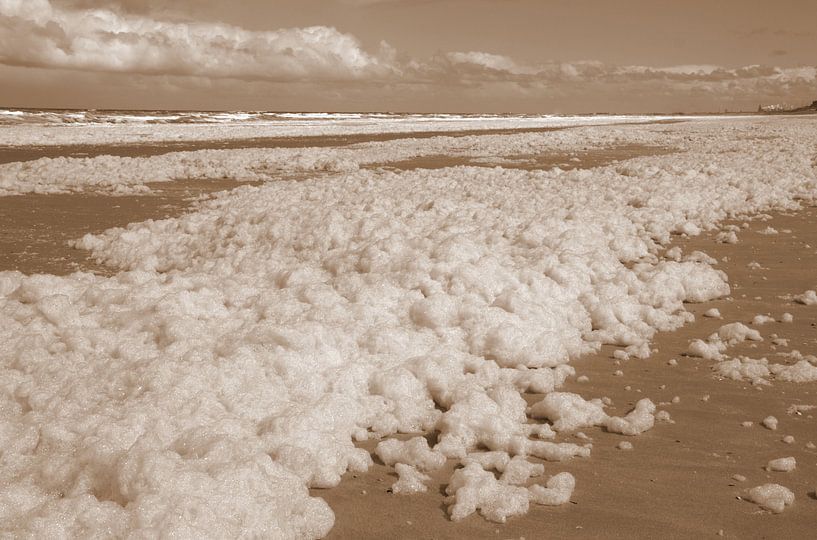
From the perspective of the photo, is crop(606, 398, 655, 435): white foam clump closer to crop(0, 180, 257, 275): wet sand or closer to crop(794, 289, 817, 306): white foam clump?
crop(794, 289, 817, 306): white foam clump

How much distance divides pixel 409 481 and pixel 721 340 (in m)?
3.55

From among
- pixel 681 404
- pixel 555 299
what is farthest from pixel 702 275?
pixel 681 404

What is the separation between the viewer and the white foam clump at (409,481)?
388 centimetres

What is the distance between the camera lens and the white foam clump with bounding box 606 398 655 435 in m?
4.51

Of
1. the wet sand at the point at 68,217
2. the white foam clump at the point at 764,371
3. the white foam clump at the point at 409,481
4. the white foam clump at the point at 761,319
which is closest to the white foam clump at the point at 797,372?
the white foam clump at the point at 764,371

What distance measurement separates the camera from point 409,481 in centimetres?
391

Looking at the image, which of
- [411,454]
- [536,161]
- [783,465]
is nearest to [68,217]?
[411,454]

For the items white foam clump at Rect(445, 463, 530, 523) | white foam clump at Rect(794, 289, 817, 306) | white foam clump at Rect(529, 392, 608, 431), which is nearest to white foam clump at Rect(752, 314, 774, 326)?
white foam clump at Rect(794, 289, 817, 306)

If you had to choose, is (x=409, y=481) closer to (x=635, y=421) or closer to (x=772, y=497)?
(x=635, y=421)

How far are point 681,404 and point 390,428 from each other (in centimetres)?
207

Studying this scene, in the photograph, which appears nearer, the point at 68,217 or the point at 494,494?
the point at 494,494

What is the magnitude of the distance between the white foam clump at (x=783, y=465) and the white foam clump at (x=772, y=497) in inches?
8.9

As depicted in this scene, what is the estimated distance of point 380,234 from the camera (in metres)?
7.79

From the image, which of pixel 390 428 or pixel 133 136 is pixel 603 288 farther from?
pixel 133 136
